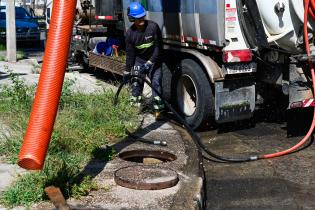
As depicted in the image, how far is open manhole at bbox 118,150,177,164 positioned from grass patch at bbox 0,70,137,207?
0.28 metres

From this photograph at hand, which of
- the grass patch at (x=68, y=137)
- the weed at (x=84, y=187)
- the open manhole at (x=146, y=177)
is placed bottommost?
the open manhole at (x=146, y=177)

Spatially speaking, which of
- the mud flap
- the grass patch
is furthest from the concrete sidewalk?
the mud flap

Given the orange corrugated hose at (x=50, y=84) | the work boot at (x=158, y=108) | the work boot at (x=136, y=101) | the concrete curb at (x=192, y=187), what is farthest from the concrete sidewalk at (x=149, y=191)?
the work boot at (x=136, y=101)

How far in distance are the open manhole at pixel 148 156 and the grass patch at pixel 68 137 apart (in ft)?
0.93

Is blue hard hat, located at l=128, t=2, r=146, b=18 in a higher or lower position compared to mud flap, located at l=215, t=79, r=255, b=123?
higher

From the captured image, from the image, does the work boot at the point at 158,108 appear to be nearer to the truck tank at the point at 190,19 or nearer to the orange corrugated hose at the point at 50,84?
the truck tank at the point at 190,19

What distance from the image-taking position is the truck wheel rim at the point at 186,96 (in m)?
8.84

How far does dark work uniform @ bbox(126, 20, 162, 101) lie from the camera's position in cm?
880

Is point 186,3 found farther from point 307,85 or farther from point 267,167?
point 267,167

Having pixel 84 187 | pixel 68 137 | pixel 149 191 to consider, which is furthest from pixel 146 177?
pixel 68 137

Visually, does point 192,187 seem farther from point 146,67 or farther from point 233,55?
point 146,67

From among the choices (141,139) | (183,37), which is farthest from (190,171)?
(183,37)

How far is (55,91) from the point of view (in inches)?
181

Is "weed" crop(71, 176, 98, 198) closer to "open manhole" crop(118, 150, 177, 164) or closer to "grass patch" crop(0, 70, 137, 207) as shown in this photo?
"grass patch" crop(0, 70, 137, 207)
